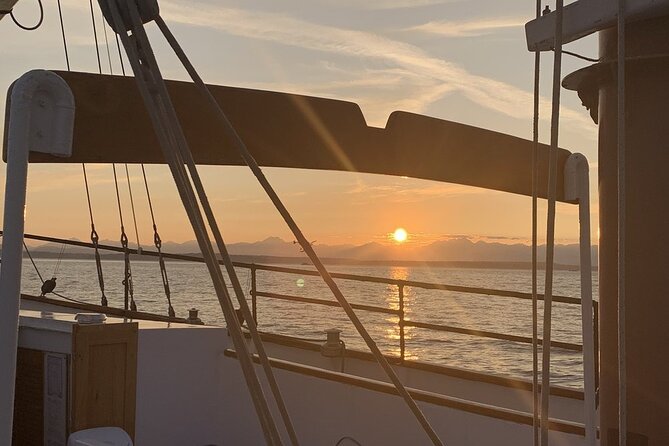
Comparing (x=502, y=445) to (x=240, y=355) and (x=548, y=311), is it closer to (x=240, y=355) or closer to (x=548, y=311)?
(x=548, y=311)

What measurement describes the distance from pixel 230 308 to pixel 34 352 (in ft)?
8.16

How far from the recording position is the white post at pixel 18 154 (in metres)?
2.33

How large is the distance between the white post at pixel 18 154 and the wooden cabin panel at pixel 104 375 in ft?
4.77

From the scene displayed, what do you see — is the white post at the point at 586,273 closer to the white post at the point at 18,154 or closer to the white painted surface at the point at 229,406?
the white painted surface at the point at 229,406

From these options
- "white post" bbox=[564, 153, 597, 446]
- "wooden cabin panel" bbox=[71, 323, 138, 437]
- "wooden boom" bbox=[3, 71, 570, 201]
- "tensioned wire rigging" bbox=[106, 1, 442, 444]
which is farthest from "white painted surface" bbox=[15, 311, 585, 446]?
"tensioned wire rigging" bbox=[106, 1, 442, 444]

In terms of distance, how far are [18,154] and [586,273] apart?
2.18 meters

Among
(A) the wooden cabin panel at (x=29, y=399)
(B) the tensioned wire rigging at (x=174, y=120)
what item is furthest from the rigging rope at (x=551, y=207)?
(A) the wooden cabin panel at (x=29, y=399)

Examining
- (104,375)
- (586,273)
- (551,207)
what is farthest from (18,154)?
(586,273)

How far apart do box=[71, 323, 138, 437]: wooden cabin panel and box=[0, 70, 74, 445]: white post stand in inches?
57.3

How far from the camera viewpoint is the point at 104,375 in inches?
156

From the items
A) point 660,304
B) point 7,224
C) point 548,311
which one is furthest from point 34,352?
point 660,304

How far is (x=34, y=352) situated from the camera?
4180mm

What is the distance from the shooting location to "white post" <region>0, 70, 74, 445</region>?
233 centimetres

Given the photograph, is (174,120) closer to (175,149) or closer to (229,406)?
(175,149)
